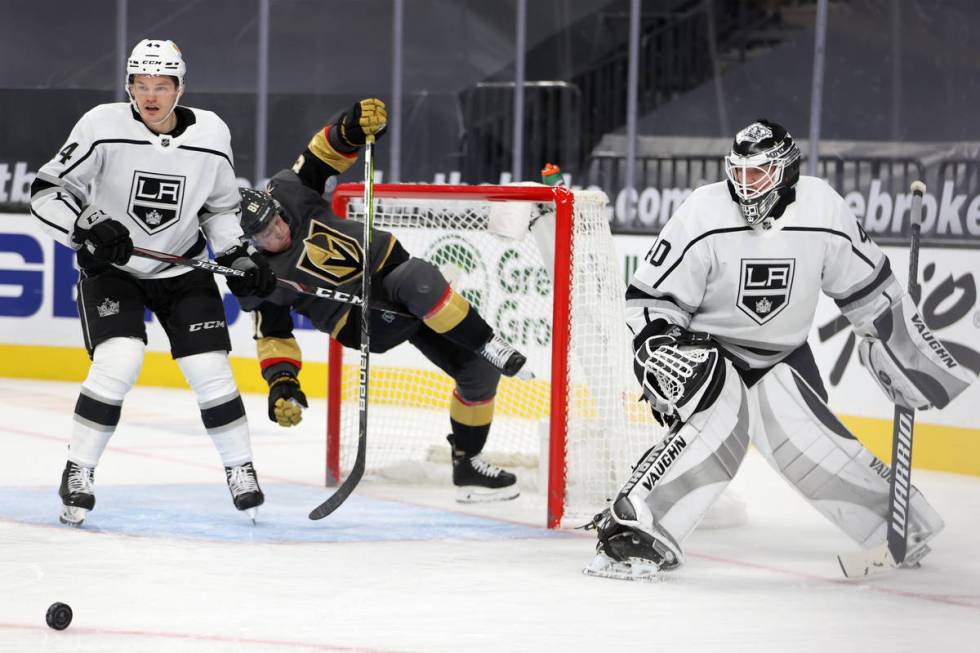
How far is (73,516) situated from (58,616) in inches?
44.6

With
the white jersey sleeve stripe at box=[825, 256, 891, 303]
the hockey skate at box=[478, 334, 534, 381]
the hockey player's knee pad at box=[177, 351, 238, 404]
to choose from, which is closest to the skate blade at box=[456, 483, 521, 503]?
the hockey skate at box=[478, 334, 534, 381]

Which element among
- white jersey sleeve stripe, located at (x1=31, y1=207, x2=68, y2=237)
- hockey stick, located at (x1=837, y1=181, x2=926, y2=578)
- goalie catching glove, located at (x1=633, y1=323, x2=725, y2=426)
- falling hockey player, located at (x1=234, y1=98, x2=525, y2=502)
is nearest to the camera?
goalie catching glove, located at (x1=633, y1=323, x2=725, y2=426)

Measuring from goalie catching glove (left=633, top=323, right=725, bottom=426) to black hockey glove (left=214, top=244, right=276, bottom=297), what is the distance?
104 centimetres

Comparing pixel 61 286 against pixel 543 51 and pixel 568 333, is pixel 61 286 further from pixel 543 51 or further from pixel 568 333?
pixel 568 333

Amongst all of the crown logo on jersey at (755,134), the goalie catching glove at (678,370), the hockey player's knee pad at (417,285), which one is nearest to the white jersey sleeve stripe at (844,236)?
the crown logo on jersey at (755,134)

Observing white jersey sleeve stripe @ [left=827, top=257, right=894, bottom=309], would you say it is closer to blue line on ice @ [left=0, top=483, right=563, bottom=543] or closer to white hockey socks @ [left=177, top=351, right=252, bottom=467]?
blue line on ice @ [left=0, top=483, right=563, bottom=543]

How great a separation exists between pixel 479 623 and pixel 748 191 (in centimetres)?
111

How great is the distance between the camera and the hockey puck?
2762 mm

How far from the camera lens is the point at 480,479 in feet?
14.9

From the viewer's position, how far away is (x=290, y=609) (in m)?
3.04

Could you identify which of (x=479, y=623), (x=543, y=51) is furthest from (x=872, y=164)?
(x=479, y=623)

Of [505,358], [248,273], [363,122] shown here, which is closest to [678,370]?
[505,358]

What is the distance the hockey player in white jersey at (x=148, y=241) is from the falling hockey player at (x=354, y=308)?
0.21 metres

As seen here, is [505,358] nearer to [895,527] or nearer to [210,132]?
[210,132]
